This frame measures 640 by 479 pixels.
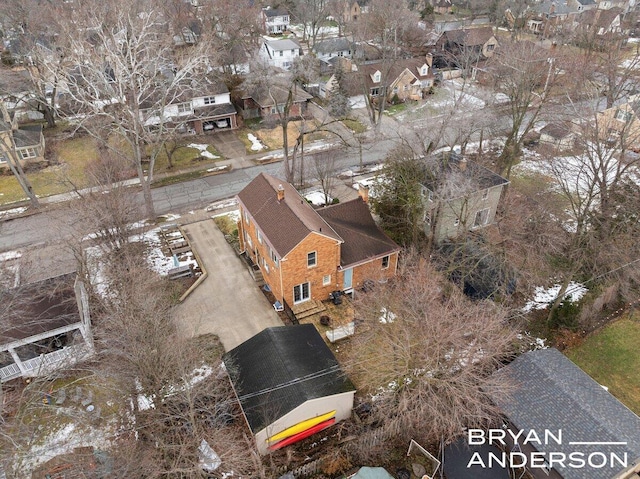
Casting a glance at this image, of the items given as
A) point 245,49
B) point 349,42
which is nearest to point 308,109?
point 245,49

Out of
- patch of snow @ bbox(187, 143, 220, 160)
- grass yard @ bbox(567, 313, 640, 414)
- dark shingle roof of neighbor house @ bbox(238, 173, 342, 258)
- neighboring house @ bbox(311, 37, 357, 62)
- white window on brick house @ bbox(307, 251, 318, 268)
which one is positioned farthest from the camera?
neighboring house @ bbox(311, 37, 357, 62)

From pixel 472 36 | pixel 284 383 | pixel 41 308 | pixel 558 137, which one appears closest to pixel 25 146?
pixel 41 308

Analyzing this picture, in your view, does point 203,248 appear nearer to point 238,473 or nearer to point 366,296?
point 366,296

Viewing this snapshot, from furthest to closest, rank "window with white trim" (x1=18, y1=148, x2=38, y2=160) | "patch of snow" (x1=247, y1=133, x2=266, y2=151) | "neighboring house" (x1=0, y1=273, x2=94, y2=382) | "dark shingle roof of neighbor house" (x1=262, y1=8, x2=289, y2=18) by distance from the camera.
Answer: "dark shingle roof of neighbor house" (x1=262, y1=8, x2=289, y2=18), "patch of snow" (x1=247, y1=133, x2=266, y2=151), "window with white trim" (x1=18, y1=148, x2=38, y2=160), "neighboring house" (x1=0, y1=273, x2=94, y2=382)

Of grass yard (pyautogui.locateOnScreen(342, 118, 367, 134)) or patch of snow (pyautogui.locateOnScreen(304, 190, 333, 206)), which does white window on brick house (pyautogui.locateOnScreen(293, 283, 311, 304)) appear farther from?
grass yard (pyautogui.locateOnScreen(342, 118, 367, 134))

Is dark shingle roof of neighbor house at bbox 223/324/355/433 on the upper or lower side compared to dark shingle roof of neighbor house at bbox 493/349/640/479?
upper

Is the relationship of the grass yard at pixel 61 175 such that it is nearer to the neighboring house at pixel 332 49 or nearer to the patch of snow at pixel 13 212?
the patch of snow at pixel 13 212

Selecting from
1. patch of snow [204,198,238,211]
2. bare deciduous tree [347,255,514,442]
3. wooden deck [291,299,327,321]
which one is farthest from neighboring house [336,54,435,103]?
bare deciduous tree [347,255,514,442]
